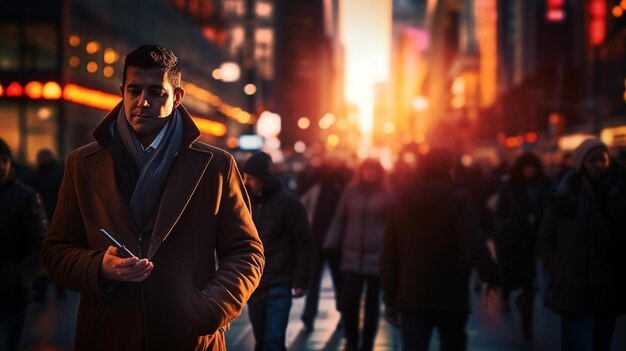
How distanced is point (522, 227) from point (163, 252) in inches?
350

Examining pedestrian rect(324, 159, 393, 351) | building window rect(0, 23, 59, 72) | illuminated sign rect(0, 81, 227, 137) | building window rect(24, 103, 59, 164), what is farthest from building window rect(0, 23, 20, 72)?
pedestrian rect(324, 159, 393, 351)

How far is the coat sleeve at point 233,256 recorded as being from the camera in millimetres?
3799

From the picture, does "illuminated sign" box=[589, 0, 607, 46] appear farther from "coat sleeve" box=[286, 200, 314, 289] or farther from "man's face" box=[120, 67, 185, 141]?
"man's face" box=[120, 67, 185, 141]

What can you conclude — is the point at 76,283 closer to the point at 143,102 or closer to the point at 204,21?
the point at 143,102

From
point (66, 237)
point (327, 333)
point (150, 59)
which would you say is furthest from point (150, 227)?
point (327, 333)

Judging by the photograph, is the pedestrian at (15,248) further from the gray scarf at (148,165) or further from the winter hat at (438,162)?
the gray scarf at (148,165)

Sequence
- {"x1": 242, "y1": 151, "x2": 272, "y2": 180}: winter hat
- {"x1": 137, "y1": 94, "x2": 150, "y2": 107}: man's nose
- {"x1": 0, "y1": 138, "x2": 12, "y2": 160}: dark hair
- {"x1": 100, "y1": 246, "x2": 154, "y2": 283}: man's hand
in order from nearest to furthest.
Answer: {"x1": 100, "y1": 246, "x2": 154, "y2": 283}: man's hand, {"x1": 137, "y1": 94, "x2": 150, "y2": 107}: man's nose, {"x1": 0, "y1": 138, "x2": 12, "y2": 160}: dark hair, {"x1": 242, "y1": 151, "x2": 272, "y2": 180}: winter hat

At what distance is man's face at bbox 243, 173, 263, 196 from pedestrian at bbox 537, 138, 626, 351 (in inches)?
94.7

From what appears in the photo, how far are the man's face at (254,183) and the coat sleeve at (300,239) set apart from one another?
33 centimetres

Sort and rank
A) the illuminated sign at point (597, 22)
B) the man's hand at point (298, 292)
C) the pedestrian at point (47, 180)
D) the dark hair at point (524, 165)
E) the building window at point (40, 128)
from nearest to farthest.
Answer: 1. the man's hand at point (298, 292)
2. the dark hair at point (524, 165)
3. the pedestrian at point (47, 180)
4. the building window at point (40, 128)
5. the illuminated sign at point (597, 22)

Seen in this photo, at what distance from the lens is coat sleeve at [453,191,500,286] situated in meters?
7.38

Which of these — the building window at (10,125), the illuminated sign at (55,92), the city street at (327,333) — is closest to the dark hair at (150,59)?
the city street at (327,333)

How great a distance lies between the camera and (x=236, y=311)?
3.89m

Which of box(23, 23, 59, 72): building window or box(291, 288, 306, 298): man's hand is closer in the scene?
box(291, 288, 306, 298): man's hand
